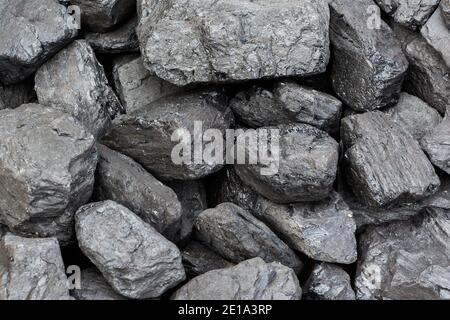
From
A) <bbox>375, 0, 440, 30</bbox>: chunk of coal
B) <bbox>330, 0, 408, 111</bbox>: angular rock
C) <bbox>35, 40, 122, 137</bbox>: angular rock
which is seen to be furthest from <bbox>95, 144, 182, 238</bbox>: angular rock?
<bbox>375, 0, 440, 30</bbox>: chunk of coal

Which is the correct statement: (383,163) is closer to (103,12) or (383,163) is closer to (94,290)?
(94,290)

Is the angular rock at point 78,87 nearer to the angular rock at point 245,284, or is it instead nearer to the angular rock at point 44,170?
the angular rock at point 44,170

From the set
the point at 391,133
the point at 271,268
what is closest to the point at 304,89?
the point at 391,133

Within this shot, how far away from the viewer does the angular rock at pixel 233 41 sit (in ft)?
10.3

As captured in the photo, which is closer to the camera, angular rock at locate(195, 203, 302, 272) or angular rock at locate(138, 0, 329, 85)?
angular rock at locate(195, 203, 302, 272)

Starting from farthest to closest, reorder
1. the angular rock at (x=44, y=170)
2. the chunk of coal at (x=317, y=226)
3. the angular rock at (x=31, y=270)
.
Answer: the chunk of coal at (x=317, y=226), the angular rock at (x=44, y=170), the angular rock at (x=31, y=270)

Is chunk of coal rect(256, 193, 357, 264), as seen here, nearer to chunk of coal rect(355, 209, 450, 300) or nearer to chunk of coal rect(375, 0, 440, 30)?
chunk of coal rect(355, 209, 450, 300)

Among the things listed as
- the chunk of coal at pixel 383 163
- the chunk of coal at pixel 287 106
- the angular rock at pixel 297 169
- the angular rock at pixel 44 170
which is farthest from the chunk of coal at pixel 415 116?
the angular rock at pixel 44 170

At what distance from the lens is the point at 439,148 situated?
3309 millimetres

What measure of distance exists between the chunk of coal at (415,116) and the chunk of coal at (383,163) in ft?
0.62

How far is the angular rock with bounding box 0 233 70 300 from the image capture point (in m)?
2.66

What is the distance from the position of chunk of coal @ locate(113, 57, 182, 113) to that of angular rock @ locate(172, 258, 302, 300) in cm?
110

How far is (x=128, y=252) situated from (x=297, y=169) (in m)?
0.85

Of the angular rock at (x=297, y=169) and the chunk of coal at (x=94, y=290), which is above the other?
the angular rock at (x=297, y=169)
